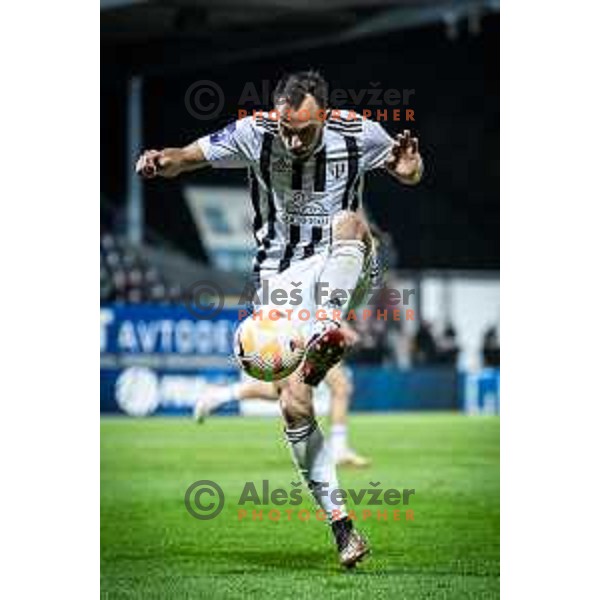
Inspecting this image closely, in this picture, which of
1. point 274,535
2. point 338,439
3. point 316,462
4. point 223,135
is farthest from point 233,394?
point 223,135

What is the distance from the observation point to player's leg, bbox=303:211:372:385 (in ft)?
18.9

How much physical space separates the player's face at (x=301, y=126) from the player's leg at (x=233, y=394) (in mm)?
2372

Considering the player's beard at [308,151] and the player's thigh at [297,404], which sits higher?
the player's beard at [308,151]

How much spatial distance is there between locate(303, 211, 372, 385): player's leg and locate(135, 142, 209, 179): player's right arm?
1.95 ft

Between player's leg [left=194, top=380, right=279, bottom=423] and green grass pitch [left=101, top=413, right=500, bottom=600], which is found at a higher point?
player's leg [left=194, top=380, right=279, bottom=423]

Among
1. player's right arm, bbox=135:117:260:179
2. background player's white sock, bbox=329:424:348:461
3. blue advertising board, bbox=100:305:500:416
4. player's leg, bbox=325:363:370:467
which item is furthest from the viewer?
blue advertising board, bbox=100:305:500:416

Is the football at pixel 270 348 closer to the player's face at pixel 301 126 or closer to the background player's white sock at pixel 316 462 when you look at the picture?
the background player's white sock at pixel 316 462

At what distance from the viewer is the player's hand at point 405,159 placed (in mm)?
5859

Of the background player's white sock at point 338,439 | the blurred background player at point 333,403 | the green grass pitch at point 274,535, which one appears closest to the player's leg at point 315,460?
the green grass pitch at point 274,535

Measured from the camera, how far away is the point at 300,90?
570cm

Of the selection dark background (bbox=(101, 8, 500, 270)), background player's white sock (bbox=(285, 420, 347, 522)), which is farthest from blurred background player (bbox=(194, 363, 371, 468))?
background player's white sock (bbox=(285, 420, 347, 522))

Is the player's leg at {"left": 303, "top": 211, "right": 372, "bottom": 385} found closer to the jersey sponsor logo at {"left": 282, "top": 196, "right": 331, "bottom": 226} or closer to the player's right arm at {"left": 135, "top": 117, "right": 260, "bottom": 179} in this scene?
the jersey sponsor logo at {"left": 282, "top": 196, "right": 331, "bottom": 226}
